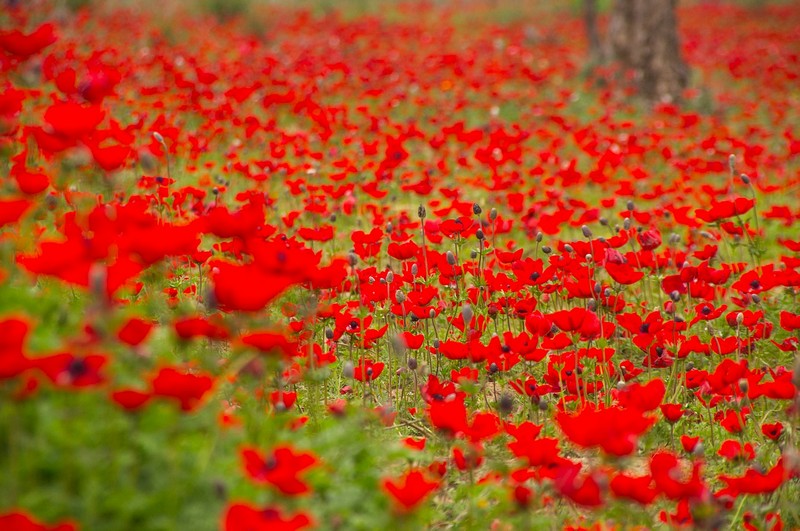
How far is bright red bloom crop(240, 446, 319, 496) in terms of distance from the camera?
4.74 ft

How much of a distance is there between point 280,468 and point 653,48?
10337mm

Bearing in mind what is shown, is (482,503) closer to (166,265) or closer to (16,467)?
(16,467)

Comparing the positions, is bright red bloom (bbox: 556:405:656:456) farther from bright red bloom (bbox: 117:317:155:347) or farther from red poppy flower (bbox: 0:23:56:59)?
red poppy flower (bbox: 0:23:56:59)

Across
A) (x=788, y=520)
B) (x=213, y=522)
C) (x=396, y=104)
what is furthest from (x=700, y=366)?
(x=396, y=104)

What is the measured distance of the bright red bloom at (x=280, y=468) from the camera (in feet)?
4.74

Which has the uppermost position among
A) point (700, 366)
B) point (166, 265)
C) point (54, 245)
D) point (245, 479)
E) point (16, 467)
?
point (54, 245)

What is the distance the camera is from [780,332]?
3.91m

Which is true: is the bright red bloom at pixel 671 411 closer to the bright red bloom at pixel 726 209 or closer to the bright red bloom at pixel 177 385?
the bright red bloom at pixel 726 209

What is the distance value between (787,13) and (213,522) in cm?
2192

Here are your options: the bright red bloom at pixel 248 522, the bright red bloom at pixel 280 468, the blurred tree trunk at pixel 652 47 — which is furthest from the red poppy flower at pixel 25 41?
the blurred tree trunk at pixel 652 47

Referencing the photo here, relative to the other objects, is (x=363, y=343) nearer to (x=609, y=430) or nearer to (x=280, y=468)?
(x=609, y=430)

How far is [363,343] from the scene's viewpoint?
288 centimetres

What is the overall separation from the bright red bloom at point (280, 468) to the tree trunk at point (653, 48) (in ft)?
32.7

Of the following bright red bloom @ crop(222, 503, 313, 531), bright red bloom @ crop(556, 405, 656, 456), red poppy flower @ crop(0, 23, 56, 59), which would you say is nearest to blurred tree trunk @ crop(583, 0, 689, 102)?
red poppy flower @ crop(0, 23, 56, 59)
